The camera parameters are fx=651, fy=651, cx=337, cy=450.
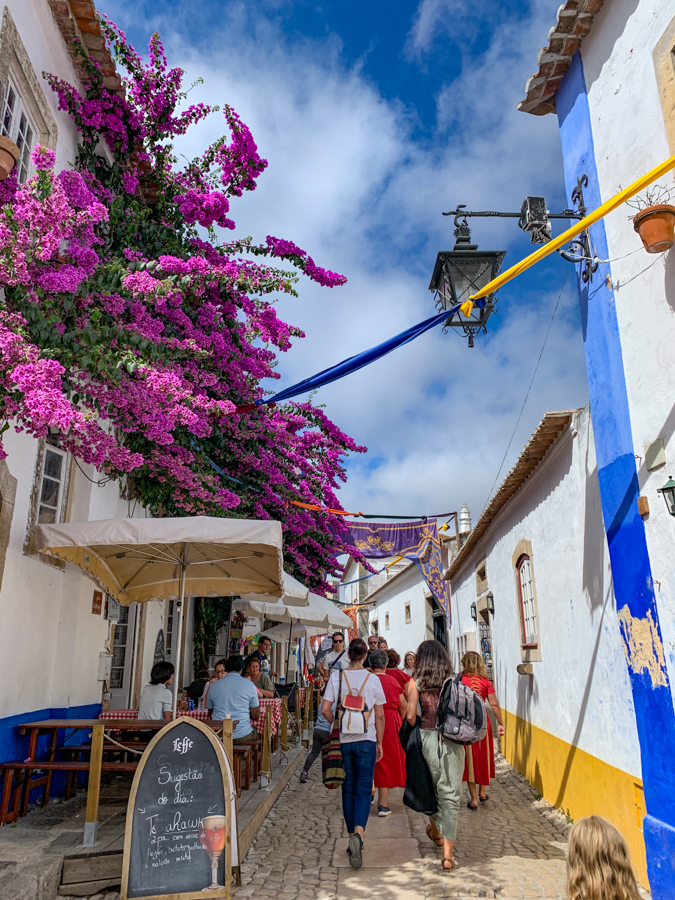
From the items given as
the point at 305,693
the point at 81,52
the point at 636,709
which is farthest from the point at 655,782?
the point at 305,693

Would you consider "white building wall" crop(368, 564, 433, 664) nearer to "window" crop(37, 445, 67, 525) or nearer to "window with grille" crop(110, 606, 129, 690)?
"window with grille" crop(110, 606, 129, 690)

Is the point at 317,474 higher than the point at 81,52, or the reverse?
the point at 81,52

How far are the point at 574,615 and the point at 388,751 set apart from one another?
2.39m

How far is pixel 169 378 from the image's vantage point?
15.6ft

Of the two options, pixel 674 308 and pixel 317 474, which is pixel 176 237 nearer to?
pixel 674 308

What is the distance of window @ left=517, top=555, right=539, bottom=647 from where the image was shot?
818cm

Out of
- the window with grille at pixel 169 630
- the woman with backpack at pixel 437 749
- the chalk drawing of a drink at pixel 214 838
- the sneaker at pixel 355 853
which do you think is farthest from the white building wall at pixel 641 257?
the window with grille at pixel 169 630

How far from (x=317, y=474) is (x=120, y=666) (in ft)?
16.3

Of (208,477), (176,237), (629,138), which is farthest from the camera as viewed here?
(208,477)

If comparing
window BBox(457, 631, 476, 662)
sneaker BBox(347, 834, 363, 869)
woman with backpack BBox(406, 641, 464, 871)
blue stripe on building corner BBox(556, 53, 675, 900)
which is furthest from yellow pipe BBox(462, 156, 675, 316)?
window BBox(457, 631, 476, 662)

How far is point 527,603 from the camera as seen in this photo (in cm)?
863

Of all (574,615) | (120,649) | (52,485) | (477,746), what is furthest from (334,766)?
(120,649)

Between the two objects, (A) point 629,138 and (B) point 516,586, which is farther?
(B) point 516,586

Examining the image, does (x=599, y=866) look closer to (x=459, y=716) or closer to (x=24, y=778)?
(x=459, y=716)
